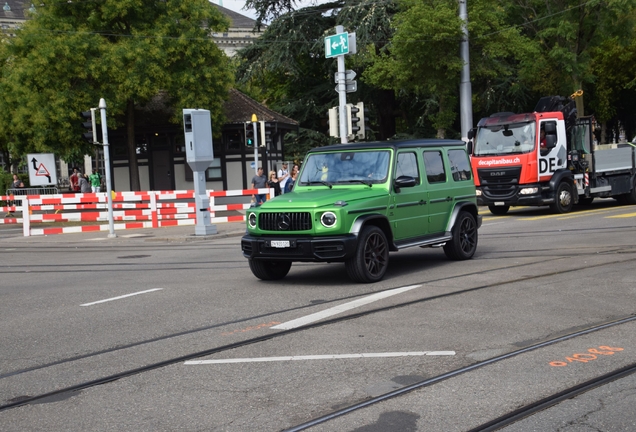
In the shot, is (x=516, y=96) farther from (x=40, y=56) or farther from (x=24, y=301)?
(x=24, y=301)

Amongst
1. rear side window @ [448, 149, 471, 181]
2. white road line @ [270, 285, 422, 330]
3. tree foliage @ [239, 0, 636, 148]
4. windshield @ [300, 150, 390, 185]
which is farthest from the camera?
tree foliage @ [239, 0, 636, 148]

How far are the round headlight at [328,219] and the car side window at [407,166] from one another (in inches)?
62.7

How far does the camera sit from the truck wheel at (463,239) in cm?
1325

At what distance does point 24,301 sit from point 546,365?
23.7 ft

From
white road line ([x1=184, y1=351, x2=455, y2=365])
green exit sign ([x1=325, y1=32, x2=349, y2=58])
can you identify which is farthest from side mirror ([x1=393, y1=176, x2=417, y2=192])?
green exit sign ([x1=325, y1=32, x2=349, y2=58])

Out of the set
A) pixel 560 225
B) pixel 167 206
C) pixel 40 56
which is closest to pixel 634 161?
pixel 560 225

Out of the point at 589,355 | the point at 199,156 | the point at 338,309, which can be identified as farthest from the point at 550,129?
the point at 589,355

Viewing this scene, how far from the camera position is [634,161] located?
84.9 ft

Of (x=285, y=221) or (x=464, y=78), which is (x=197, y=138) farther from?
(x=464, y=78)

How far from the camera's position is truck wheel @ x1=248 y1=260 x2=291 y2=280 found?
39.0 feet

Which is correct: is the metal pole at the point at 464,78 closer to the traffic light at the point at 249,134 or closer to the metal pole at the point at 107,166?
the traffic light at the point at 249,134

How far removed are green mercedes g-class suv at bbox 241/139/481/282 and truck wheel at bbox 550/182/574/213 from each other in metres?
10.2

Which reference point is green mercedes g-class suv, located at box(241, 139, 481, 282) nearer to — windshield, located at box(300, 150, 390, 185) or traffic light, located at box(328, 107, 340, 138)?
windshield, located at box(300, 150, 390, 185)

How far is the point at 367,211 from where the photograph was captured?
11.2m
